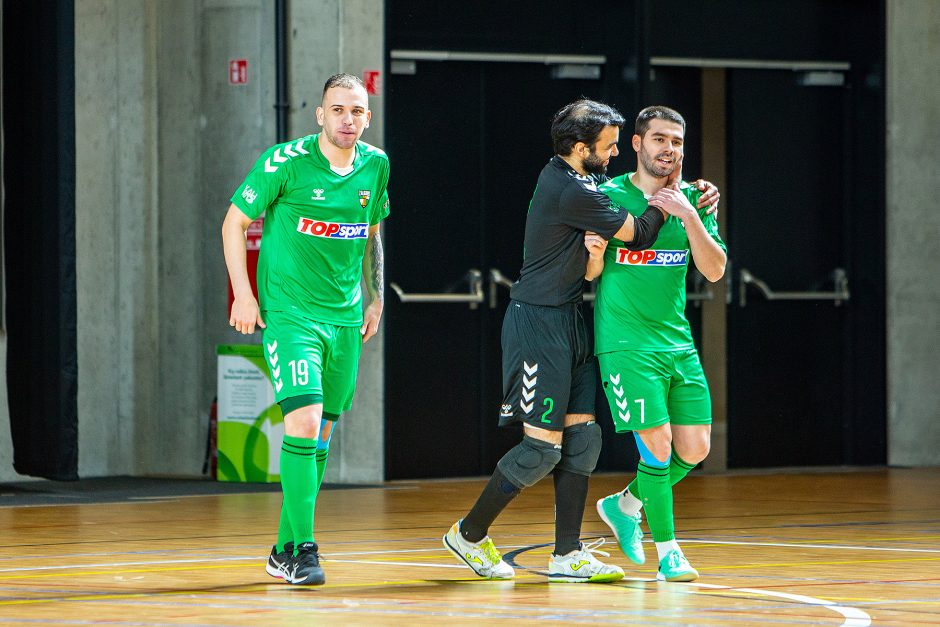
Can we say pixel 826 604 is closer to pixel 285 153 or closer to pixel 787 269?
pixel 285 153

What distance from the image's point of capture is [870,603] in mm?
5094

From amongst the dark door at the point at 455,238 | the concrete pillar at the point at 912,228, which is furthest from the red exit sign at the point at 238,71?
the concrete pillar at the point at 912,228

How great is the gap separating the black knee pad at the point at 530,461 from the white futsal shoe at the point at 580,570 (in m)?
0.28

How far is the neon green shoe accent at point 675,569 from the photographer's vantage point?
18.6 ft

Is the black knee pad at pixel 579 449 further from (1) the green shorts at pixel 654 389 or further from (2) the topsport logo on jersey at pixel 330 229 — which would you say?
(2) the topsport logo on jersey at pixel 330 229

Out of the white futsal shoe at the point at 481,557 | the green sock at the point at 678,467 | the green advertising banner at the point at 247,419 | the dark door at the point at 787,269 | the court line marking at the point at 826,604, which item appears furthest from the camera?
the dark door at the point at 787,269

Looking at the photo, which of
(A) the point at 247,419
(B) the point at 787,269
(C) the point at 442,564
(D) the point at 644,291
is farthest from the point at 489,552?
(B) the point at 787,269

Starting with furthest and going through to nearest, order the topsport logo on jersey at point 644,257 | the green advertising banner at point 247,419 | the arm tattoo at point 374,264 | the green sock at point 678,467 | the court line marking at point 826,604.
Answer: the green advertising banner at point 247,419 → the arm tattoo at point 374,264 → the green sock at point 678,467 → the topsport logo on jersey at point 644,257 → the court line marking at point 826,604

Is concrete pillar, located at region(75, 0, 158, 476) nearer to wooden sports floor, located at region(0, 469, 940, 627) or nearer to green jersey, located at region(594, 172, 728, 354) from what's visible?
wooden sports floor, located at region(0, 469, 940, 627)

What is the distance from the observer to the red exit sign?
420 inches

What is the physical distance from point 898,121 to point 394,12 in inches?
140

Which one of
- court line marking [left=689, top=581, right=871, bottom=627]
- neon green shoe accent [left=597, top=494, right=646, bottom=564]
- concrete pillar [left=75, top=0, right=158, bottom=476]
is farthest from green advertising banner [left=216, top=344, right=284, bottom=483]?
court line marking [left=689, top=581, right=871, bottom=627]

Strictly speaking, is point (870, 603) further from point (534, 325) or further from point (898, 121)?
point (898, 121)

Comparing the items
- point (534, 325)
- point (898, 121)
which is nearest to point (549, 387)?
point (534, 325)
